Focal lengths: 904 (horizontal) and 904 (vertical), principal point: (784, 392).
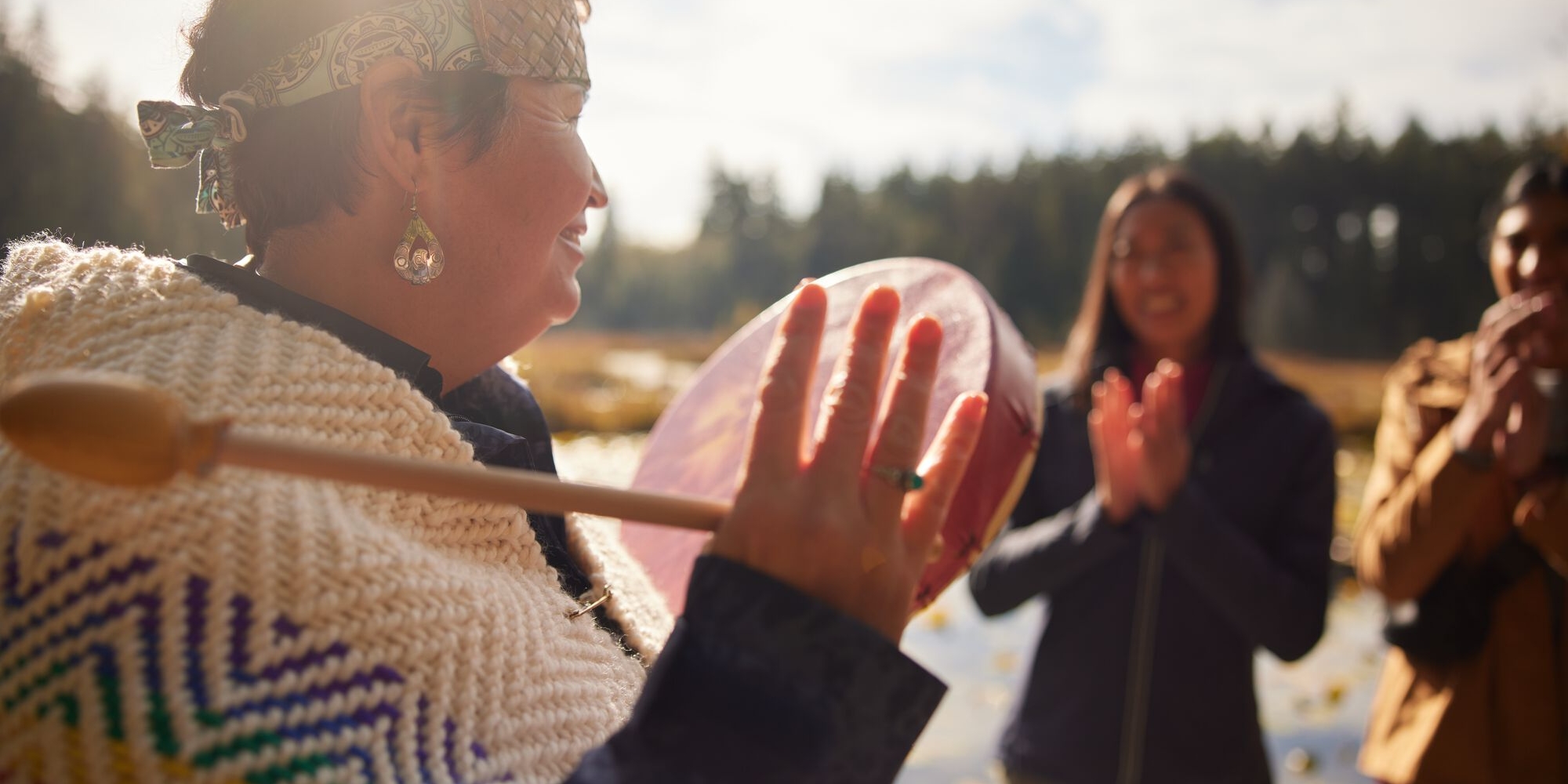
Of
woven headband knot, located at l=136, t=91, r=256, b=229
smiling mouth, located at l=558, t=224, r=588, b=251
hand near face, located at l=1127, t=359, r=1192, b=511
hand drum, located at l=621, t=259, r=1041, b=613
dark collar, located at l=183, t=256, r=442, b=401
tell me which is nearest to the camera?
dark collar, located at l=183, t=256, r=442, b=401

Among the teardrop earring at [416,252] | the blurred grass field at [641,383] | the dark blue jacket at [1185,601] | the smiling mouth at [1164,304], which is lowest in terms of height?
the blurred grass field at [641,383]

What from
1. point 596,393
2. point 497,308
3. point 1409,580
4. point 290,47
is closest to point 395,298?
point 497,308

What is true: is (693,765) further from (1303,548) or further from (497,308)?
(1303,548)

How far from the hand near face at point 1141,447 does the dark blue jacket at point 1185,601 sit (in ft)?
→ 0.20

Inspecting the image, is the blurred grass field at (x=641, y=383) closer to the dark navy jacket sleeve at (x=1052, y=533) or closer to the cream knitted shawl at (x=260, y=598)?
the dark navy jacket sleeve at (x=1052, y=533)

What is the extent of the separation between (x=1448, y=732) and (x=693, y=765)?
113 inches

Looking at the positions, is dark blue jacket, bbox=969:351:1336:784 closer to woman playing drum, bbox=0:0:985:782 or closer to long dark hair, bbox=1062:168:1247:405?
long dark hair, bbox=1062:168:1247:405

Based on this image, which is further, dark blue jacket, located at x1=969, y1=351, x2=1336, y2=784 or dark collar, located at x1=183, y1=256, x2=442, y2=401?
dark blue jacket, located at x1=969, y1=351, x2=1336, y2=784

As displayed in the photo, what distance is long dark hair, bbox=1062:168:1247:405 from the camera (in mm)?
3283

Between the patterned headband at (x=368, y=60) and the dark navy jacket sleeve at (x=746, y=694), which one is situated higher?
the patterned headband at (x=368, y=60)

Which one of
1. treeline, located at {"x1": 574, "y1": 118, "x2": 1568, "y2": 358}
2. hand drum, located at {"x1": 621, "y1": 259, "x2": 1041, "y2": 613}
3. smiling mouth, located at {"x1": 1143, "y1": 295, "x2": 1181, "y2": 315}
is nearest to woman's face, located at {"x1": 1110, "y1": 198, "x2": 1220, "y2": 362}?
smiling mouth, located at {"x1": 1143, "y1": 295, "x2": 1181, "y2": 315}

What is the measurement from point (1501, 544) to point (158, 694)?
341 cm

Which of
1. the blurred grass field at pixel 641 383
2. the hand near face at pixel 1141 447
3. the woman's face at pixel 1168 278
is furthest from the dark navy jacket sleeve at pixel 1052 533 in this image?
the blurred grass field at pixel 641 383

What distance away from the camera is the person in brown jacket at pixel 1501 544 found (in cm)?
265
